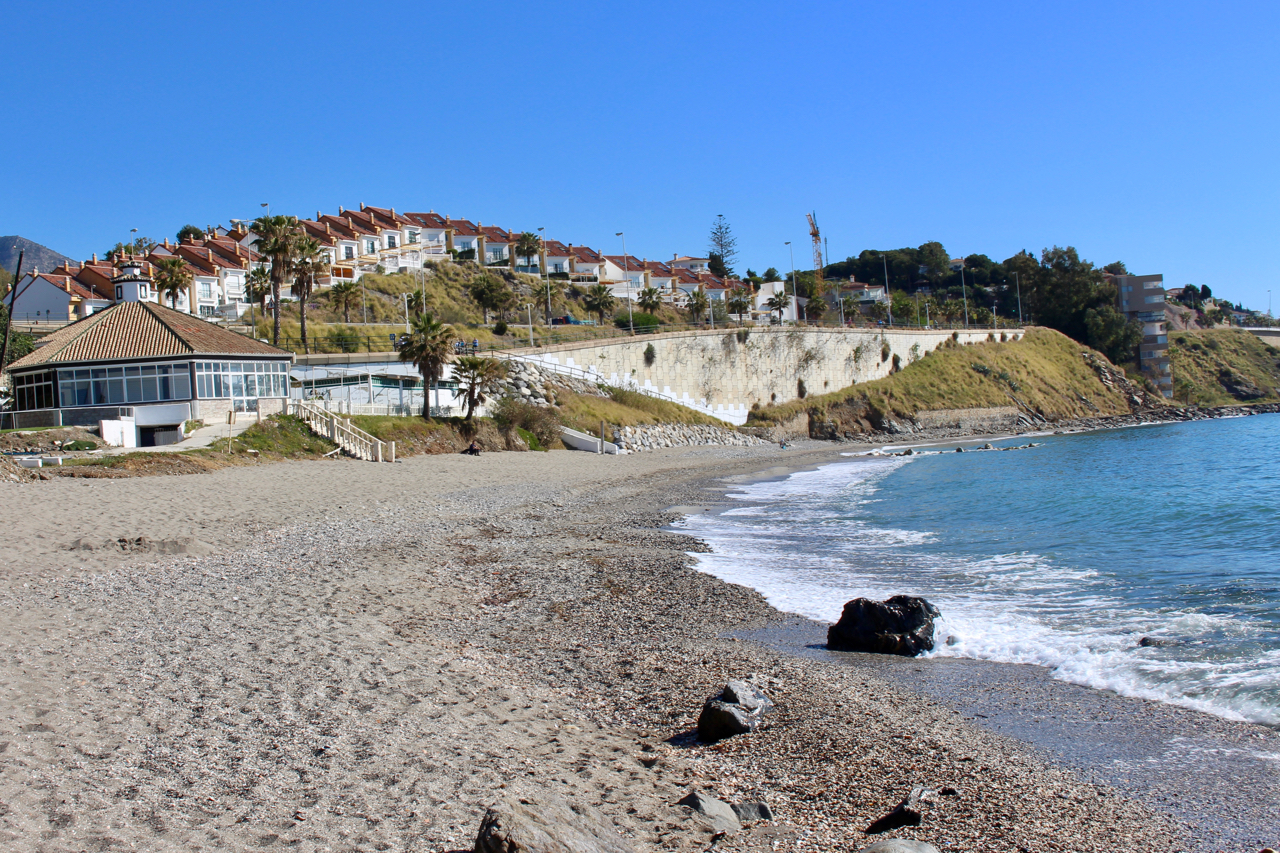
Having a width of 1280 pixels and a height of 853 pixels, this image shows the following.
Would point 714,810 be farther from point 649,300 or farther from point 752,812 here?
point 649,300

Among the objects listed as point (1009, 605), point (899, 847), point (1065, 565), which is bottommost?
point (1065, 565)

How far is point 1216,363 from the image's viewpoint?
128 meters

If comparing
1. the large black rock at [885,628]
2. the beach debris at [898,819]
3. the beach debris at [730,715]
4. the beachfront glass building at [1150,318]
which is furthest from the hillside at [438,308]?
the beachfront glass building at [1150,318]

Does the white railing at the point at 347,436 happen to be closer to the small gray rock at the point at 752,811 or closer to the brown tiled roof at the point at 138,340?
A: the brown tiled roof at the point at 138,340

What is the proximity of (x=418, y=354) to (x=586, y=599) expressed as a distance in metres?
29.8

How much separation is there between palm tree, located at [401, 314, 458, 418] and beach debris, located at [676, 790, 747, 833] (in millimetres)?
36045

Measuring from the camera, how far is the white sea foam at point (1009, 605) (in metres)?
8.25

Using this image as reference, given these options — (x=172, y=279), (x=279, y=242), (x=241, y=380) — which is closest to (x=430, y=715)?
(x=241, y=380)

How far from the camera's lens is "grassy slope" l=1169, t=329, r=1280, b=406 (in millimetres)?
119875

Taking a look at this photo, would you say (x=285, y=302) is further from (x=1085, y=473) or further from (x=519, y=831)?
(x=519, y=831)

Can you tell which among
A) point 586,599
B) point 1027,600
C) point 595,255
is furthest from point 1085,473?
point 595,255

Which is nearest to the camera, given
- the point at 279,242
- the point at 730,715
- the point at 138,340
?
the point at 730,715

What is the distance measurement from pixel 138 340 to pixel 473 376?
14.3m

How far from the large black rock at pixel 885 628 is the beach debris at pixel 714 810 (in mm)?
4687
